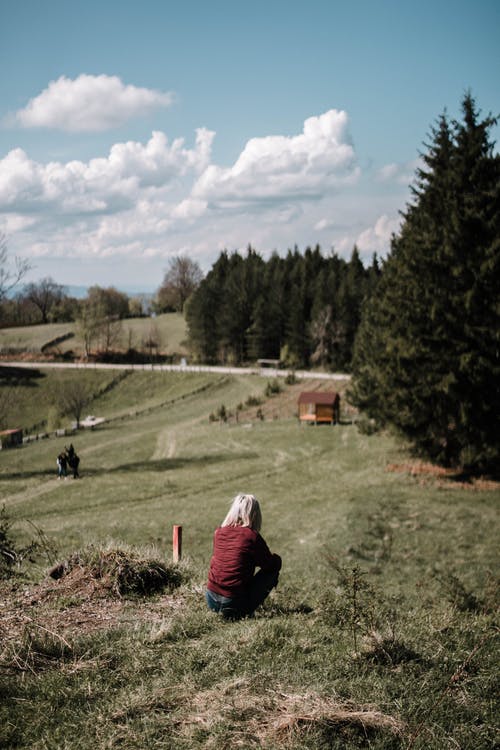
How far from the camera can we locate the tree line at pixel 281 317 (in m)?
75.2

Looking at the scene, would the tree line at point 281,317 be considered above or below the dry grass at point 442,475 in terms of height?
above

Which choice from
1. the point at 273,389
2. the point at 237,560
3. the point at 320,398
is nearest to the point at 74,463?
the point at 320,398

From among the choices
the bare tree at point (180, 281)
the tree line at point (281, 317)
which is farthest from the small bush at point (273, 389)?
the bare tree at point (180, 281)

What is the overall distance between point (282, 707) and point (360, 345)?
29.7 m

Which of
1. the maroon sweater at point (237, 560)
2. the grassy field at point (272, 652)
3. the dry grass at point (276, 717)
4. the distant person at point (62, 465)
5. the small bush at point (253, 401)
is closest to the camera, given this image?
the dry grass at point (276, 717)

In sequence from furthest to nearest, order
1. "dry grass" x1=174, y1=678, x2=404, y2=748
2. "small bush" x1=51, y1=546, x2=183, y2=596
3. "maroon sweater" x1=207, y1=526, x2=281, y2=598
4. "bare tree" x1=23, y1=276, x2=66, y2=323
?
"bare tree" x1=23, y1=276, x2=66, y2=323
"small bush" x1=51, y1=546, x2=183, y2=596
"maroon sweater" x1=207, y1=526, x2=281, y2=598
"dry grass" x1=174, y1=678, x2=404, y2=748

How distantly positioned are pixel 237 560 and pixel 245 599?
1.79ft

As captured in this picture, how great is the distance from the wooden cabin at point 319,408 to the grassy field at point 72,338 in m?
50.9

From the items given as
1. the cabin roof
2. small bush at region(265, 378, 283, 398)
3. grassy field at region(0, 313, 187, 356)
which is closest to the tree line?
grassy field at region(0, 313, 187, 356)

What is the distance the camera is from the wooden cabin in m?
38.6

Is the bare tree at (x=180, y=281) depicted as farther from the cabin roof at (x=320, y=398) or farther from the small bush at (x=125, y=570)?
the small bush at (x=125, y=570)

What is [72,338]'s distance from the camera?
94125mm

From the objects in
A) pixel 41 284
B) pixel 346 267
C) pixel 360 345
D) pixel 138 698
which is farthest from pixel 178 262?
pixel 138 698

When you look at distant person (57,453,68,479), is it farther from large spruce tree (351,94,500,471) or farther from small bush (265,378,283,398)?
small bush (265,378,283,398)
